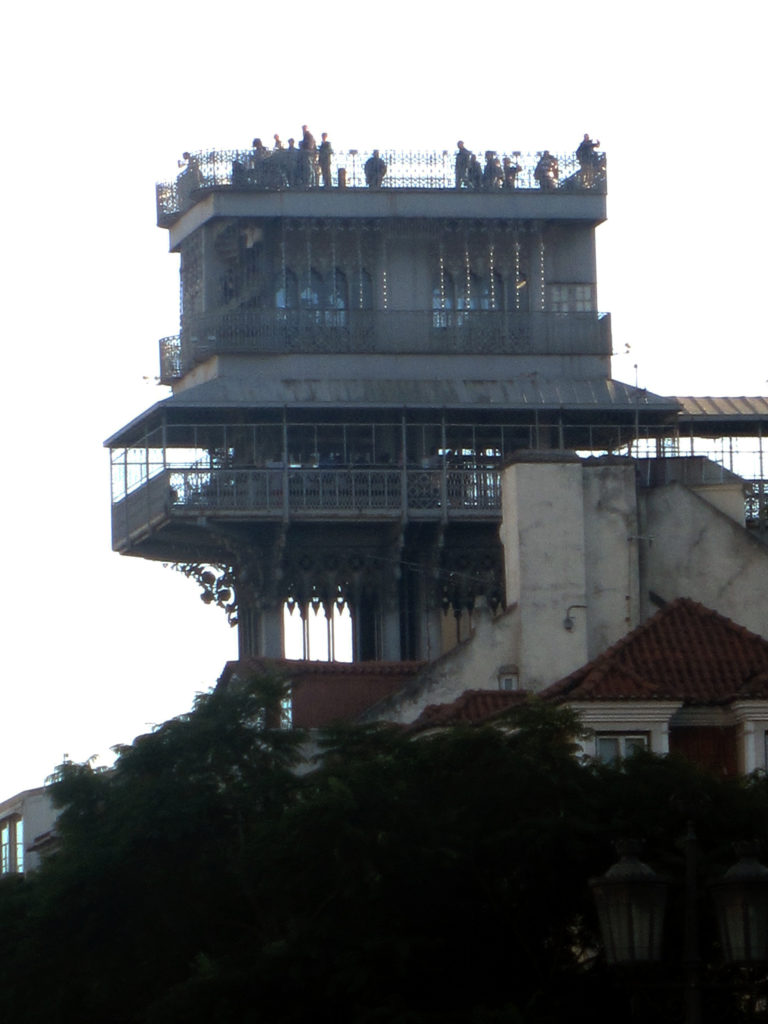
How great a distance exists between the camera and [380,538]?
81.8 meters

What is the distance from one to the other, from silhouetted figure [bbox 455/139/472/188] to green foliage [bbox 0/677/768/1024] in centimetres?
3855

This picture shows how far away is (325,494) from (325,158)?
8803 millimetres

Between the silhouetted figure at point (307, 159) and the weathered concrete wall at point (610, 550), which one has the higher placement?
the silhouetted figure at point (307, 159)

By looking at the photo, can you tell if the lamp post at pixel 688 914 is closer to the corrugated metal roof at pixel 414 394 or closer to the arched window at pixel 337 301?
the corrugated metal roof at pixel 414 394

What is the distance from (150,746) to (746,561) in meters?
20.0

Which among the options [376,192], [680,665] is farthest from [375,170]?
[680,665]

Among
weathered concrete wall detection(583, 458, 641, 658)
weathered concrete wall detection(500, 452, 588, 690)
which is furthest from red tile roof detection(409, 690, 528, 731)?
weathered concrete wall detection(583, 458, 641, 658)

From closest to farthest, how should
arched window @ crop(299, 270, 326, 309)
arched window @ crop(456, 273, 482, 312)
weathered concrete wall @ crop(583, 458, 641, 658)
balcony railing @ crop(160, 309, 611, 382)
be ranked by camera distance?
weathered concrete wall @ crop(583, 458, 641, 658), balcony railing @ crop(160, 309, 611, 382), arched window @ crop(299, 270, 326, 309), arched window @ crop(456, 273, 482, 312)

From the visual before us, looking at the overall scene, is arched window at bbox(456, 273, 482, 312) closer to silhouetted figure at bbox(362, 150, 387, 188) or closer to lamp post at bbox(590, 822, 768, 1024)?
silhouetted figure at bbox(362, 150, 387, 188)

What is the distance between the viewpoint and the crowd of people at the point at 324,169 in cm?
8325

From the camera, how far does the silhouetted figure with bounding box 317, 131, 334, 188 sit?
8331cm

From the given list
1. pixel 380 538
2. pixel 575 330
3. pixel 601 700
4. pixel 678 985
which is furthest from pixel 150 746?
pixel 575 330

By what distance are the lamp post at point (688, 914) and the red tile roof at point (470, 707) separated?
86.5 ft

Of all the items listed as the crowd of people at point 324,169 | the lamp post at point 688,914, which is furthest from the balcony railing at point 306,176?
the lamp post at point 688,914
